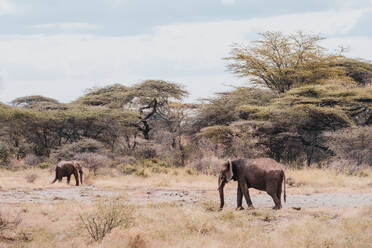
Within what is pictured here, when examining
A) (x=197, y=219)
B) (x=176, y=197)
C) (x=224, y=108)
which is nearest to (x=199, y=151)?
(x=224, y=108)

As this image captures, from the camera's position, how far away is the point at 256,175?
11070mm

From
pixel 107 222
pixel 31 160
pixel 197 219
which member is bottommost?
pixel 31 160

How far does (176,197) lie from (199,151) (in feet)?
44.0

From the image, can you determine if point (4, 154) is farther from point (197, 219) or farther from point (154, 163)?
point (197, 219)

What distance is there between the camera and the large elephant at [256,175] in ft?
36.1

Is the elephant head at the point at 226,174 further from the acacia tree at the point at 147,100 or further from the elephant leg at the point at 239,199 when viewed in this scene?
the acacia tree at the point at 147,100

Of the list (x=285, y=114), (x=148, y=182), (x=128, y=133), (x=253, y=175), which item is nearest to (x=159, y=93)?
(x=128, y=133)

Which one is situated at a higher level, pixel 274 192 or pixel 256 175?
pixel 256 175

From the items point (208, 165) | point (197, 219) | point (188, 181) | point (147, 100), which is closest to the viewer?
point (197, 219)

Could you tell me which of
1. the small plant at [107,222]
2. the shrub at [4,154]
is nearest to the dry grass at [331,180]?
the small plant at [107,222]

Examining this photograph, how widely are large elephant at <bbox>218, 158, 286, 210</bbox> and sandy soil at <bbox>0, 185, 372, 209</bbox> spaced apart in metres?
1.10

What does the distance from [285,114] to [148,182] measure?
9180 mm

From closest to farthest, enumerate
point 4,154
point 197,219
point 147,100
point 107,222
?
point 107,222 → point 197,219 → point 4,154 → point 147,100

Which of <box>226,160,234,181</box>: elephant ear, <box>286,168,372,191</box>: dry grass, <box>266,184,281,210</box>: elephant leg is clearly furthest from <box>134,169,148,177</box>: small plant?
<box>266,184,281,210</box>: elephant leg
